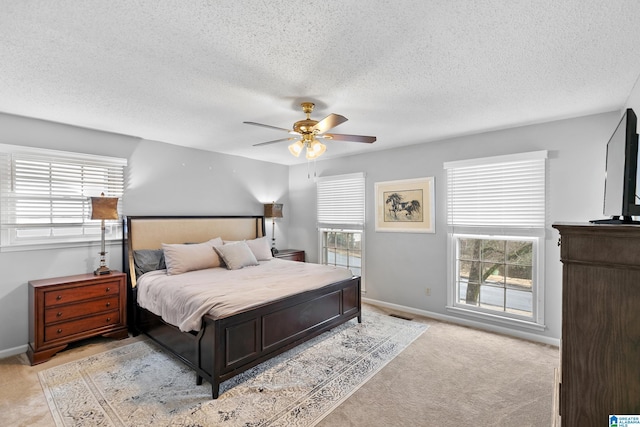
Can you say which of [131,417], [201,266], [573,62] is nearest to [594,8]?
[573,62]

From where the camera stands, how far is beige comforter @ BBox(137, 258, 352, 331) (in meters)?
2.66

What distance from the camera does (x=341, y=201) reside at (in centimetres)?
538

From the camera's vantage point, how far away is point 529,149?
352 cm

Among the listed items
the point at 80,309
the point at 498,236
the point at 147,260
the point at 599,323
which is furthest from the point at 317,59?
the point at 80,309

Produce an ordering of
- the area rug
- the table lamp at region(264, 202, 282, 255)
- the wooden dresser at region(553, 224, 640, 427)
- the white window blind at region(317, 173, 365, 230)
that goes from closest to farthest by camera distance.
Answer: the wooden dresser at region(553, 224, 640, 427) → the area rug → the white window blind at region(317, 173, 365, 230) → the table lamp at region(264, 202, 282, 255)

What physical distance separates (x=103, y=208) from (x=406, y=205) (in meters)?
3.94

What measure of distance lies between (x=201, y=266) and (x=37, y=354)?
5.60 feet

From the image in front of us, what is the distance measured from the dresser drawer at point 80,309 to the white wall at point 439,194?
327 cm

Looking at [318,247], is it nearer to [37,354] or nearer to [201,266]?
[201,266]

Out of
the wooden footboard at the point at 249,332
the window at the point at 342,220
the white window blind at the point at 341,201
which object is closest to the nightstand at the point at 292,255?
the window at the point at 342,220

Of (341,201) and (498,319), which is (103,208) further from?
(498,319)

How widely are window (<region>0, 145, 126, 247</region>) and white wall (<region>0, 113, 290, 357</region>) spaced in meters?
0.12

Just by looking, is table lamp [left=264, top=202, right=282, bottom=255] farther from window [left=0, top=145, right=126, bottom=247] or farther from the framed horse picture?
window [left=0, top=145, right=126, bottom=247]

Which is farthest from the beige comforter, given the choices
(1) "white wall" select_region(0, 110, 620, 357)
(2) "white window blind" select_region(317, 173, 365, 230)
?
(2) "white window blind" select_region(317, 173, 365, 230)
